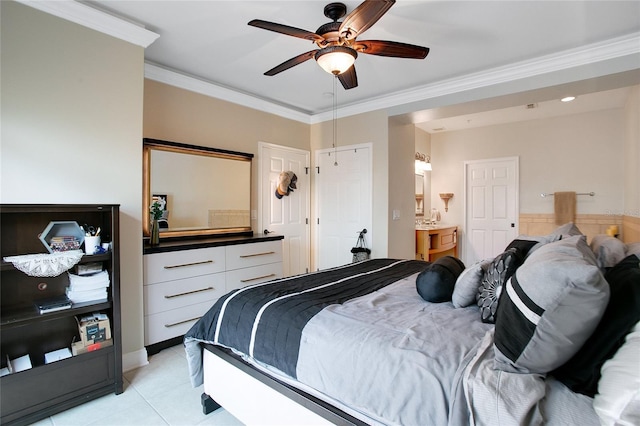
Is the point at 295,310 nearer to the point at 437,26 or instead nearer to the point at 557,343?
the point at 557,343

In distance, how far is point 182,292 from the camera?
2885 mm

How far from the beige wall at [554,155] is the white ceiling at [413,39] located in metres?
2.33

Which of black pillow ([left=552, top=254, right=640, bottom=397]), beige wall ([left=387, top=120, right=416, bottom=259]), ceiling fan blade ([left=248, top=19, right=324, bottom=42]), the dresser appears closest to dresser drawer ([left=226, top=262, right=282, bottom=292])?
the dresser

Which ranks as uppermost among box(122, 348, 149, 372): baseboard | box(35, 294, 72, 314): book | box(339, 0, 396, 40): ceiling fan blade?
box(339, 0, 396, 40): ceiling fan blade

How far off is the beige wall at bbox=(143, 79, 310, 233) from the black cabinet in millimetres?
1331

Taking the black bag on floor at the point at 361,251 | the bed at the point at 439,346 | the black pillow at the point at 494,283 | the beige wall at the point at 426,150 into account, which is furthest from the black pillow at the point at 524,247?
the beige wall at the point at 426,150

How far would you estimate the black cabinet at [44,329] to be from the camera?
1.84m

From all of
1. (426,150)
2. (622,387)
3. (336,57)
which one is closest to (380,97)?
(336,57)

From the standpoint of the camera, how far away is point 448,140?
6.00 metres

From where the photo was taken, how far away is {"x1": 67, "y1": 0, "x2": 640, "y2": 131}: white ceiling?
2.22m

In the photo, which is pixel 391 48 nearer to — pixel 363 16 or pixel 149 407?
pixel 363 16

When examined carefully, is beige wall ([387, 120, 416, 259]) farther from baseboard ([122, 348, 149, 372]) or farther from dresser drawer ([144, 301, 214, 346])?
baseboard ([122, 348, 149, 372])

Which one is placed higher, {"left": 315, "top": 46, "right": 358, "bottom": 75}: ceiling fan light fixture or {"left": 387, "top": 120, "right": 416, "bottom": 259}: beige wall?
{"left": 315, "top": 46, "right": 358, "bottom": 75}: ceiling fan light fixture

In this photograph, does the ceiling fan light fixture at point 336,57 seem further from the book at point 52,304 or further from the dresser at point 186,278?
the book at point 52,304
